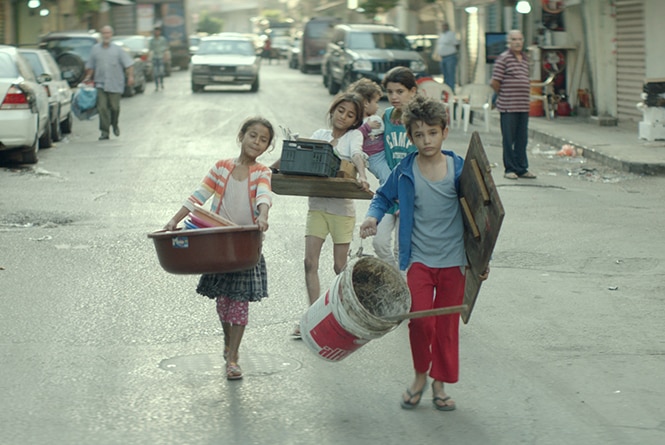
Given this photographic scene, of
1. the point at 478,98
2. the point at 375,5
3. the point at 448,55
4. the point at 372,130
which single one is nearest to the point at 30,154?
the point at 478,98

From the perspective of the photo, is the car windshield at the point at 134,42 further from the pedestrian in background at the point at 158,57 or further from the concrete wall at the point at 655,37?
the concrete wall at the point at 655,37

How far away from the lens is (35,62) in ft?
64.8

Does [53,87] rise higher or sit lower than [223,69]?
higher

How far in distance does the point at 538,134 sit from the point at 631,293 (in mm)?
13072

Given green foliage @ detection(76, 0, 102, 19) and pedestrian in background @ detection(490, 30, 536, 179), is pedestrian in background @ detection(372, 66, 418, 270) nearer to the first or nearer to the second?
pedestrian in background @ detection(490, 30, 536, 179)

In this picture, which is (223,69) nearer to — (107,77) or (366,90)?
(107,77)

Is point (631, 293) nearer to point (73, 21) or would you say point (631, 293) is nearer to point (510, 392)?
point (510, 392)

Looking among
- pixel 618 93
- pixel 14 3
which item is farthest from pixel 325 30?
pixel 618 93

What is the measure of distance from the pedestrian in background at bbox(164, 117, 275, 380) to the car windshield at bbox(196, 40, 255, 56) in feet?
96.5

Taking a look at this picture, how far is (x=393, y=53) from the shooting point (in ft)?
100

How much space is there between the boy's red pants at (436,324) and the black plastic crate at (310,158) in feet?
3.98

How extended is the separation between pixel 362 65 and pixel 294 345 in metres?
23.3

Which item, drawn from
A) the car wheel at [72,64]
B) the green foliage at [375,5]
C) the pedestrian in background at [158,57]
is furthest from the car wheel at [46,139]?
the green foliage at [375,5]

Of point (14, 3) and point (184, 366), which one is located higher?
point (14, 3)
